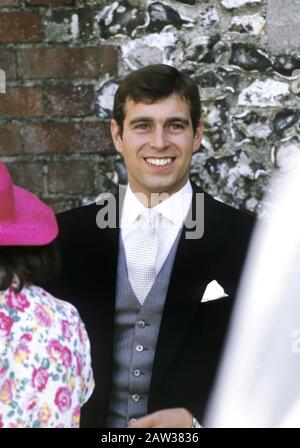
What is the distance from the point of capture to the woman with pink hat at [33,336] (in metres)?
1.65

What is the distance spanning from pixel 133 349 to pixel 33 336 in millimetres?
539

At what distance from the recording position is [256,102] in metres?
2.52

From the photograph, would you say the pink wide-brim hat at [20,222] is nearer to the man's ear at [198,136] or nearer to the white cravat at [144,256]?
the white cravat at [144,256]

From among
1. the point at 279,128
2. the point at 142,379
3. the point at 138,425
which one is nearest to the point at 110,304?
the point at 142,379

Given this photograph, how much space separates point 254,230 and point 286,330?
27 cm

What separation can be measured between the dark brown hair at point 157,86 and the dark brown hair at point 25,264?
63 cm

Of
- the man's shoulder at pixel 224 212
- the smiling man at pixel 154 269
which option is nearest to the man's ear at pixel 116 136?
the smiling man at pixel 154 269

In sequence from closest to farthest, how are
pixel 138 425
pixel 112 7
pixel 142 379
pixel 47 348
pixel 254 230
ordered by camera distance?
1. pixel 47 348
2. pixel 138 425
3. pixel 142 379
4. pixel 254 230
5. pixel 112 7

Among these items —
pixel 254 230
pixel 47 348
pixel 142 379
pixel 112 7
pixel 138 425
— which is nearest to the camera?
pixel 47 348

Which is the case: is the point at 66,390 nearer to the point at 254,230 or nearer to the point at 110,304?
the point at 110,304

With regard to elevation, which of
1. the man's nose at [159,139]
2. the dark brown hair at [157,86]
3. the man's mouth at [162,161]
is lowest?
the man's mouth at [162,161]

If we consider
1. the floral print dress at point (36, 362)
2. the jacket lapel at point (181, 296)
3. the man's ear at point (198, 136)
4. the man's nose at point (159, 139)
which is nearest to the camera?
the floral print dress at point (36, 362)

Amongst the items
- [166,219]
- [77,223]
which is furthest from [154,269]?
[77,223]

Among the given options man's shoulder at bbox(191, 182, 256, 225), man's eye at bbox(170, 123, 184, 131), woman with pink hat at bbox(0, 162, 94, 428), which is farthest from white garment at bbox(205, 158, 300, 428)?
woman with pink hat at bbox(0, 162, 94, 428)
